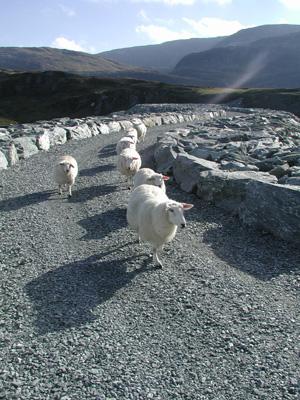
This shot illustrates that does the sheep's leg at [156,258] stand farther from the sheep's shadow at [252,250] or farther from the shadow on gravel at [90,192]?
the shadow on gravel at [90,192]

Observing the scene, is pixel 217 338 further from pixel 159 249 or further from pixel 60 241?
pixel 60 241

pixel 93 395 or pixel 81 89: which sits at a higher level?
pixel 93 395

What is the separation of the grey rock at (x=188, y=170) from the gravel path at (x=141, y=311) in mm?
3372

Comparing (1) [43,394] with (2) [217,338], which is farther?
(2) [217,338]

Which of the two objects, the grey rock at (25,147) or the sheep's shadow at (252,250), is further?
the grey rock at (25,147)

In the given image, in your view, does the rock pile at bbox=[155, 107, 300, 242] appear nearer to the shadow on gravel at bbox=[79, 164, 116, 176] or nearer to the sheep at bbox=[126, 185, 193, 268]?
the shadow on gravel at bbox=[79, 164, 116, 176]

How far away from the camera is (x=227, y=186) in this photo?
1817 centimetres

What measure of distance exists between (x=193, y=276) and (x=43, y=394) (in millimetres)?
5597

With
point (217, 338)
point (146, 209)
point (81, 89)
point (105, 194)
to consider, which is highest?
point (146, 209)

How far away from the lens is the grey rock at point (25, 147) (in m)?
28.3

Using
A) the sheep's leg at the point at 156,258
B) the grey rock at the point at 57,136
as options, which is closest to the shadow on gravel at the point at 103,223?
the sheep's leg at the point at 156,258

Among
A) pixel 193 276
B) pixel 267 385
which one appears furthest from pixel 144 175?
pixel 267 385

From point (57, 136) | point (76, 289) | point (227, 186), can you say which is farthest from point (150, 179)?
point (57, 136)

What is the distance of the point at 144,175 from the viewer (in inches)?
682
